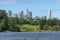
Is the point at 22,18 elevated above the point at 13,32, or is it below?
above

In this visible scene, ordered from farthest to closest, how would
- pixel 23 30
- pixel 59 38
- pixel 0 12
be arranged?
pixel 23 30, pixel 0 12, pixel 59 38

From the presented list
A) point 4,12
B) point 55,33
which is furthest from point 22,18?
point 55,33

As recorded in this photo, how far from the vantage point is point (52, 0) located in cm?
859

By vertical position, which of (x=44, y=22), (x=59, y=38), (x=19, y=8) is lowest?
(x=59, y=38)

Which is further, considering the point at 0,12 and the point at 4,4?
the point at 4,4

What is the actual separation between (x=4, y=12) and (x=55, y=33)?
2073 millimetres

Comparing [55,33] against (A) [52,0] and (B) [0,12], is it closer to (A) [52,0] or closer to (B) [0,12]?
(A) [52,0]

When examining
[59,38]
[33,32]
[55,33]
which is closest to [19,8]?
[33,32]

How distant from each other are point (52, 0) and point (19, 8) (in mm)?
1378

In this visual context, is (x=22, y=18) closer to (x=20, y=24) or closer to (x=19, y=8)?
(x=20, y=24)

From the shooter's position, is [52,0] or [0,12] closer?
[0,12]

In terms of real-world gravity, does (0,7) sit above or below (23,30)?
above

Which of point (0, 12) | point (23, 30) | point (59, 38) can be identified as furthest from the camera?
point (23, 30)

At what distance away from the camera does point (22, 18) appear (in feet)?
25.8
